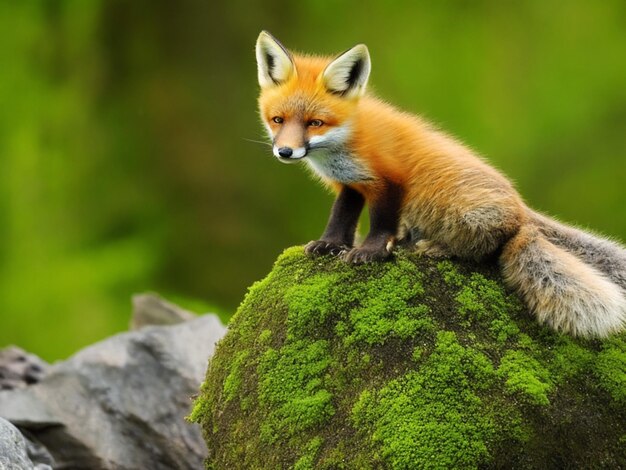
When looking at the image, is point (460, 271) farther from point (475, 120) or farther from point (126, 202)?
point (126, 202)

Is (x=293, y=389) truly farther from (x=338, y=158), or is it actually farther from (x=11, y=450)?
(x=11, y=450)

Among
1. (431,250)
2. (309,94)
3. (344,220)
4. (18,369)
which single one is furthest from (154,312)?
(431,250)

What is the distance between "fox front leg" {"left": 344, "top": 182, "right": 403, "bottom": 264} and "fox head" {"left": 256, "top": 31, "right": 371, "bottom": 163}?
1.13 feet

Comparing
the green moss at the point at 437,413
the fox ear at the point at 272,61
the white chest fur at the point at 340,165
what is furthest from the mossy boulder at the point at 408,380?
the fox ear at the point at 272,61

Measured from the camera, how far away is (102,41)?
9797mm

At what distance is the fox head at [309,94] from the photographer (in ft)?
14.5

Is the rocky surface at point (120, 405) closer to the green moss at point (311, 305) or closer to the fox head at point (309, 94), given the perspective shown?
the green moss at point (311, 305)

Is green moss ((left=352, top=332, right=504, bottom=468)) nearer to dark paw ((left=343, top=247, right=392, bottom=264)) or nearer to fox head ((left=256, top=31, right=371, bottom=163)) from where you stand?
dark paw ((left=343, top=247, right=392, bottom=264))

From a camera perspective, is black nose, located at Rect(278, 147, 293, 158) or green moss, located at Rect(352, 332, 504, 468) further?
black nose, located at Rect(278, 147, 293, 158)

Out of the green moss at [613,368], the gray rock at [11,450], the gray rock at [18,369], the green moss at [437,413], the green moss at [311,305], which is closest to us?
the green moss at [437,413]

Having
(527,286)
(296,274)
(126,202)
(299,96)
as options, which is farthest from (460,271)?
(126,202)

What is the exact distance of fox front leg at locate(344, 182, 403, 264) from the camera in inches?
172

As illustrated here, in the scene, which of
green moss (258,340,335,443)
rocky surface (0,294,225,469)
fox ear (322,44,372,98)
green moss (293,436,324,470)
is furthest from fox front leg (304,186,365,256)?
rocky surface (0,294,225,469)

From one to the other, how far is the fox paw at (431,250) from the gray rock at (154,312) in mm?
4290
